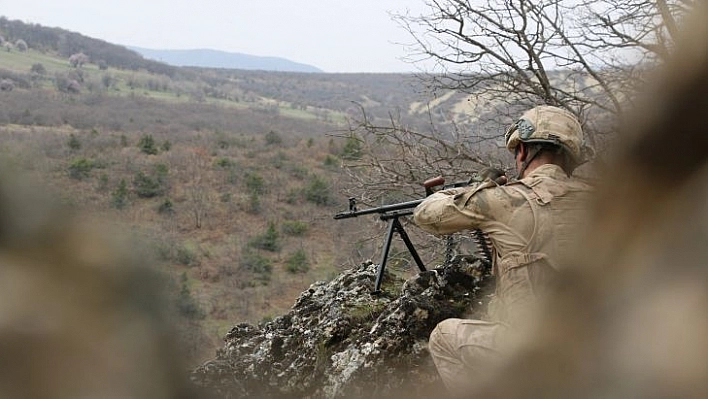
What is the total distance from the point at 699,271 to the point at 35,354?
33cm

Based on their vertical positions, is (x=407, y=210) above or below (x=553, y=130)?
below

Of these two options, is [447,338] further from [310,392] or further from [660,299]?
[660,299]

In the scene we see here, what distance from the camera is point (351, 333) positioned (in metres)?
5.00

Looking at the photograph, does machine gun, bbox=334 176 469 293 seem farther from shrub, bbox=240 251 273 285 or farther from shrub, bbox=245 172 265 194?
shrub, bbox=245 172 265 194

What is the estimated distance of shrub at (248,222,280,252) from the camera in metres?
31.2

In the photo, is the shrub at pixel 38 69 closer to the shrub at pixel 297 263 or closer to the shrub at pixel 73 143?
the shrub at pixel 73 143

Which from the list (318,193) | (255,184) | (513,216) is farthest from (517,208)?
(255,184)

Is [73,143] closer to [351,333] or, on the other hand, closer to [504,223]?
[351,333]

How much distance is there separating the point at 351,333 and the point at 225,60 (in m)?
169

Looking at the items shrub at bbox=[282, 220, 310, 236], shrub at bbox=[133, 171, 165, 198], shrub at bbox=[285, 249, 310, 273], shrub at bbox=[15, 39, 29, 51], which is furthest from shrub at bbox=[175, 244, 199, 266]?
shrub at bbox=[15, 39, 29, 51]

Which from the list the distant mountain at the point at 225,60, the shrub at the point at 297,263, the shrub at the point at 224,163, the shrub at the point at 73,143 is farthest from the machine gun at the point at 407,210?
the distant mountain at the point at 225,60

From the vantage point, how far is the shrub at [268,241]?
103ft

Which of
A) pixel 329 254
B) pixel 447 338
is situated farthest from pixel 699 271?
pixel 329 254

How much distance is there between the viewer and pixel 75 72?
62.4 meters
